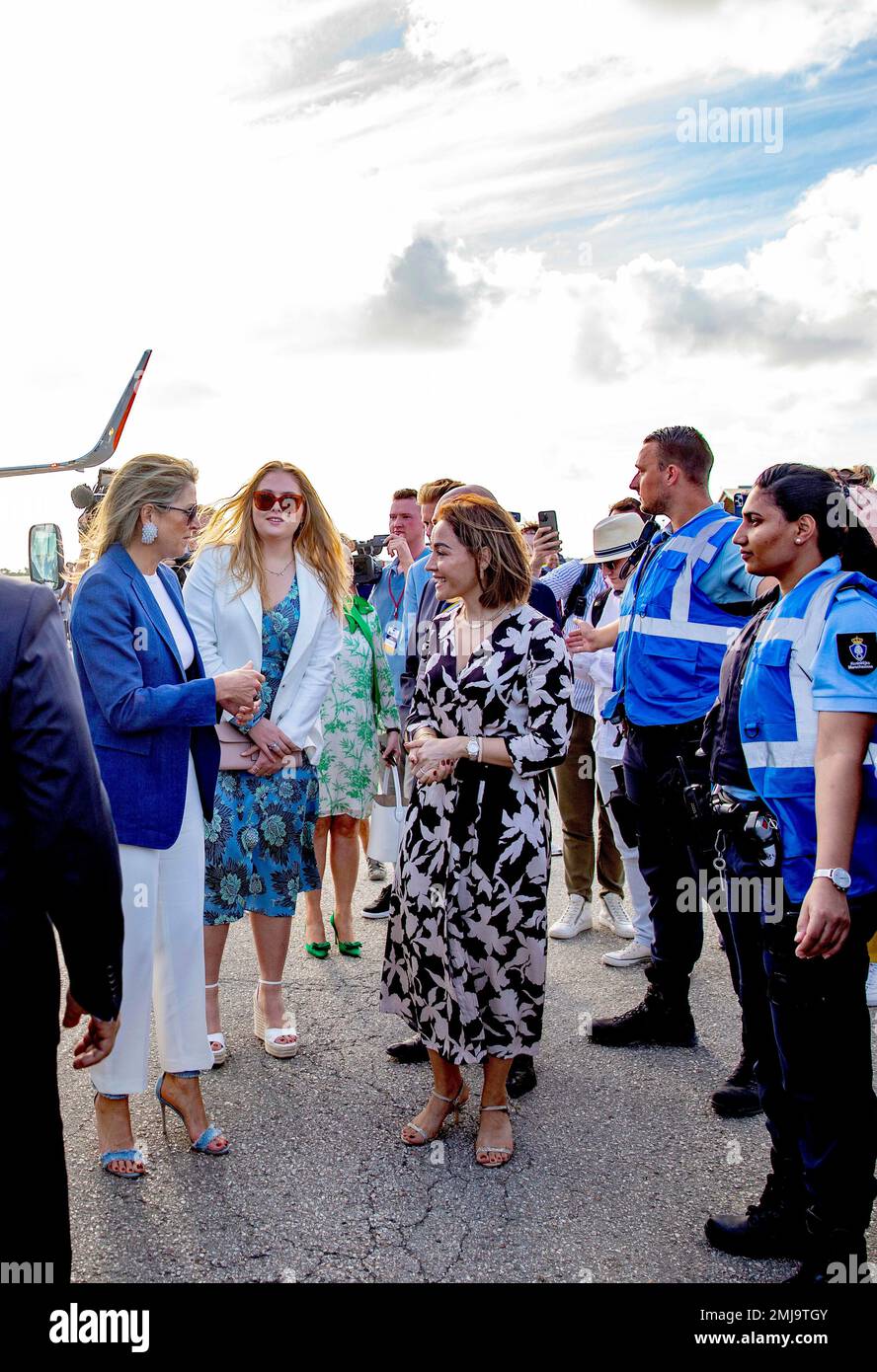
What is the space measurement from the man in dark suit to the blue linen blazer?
1269 millimetres

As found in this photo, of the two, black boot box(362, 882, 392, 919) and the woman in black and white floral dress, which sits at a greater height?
the woman in black and white floral dress

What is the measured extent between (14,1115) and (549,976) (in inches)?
139

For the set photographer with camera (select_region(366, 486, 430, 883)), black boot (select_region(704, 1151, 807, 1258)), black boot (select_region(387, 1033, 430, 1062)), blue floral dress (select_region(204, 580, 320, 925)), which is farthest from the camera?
photographer with camera (select_region(366, 486, 430, 883))

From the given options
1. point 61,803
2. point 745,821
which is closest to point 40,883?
point 61,803

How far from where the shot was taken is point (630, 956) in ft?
17.0

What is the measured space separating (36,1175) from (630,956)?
3743mm

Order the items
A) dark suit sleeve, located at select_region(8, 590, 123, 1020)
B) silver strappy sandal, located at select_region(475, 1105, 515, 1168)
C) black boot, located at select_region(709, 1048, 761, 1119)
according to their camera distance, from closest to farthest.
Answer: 1. dark suit sleeve, located at select_region(8, 590, 123, 1020)
2. silver strappy sandal, located at select_region(475, 1105, 515, 1168)
3. black boot, located at select_region(709, 1048, 761, 1119)

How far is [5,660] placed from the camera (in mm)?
1788

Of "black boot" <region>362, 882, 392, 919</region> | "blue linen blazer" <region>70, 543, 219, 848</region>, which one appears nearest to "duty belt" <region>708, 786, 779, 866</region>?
"blue linen blazer" <region>70, 543, 219, 848</region>

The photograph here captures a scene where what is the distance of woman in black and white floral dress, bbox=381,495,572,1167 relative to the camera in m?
3.42

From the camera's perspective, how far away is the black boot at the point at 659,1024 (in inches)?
167

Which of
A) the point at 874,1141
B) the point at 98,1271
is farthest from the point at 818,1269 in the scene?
the point at 98,1271

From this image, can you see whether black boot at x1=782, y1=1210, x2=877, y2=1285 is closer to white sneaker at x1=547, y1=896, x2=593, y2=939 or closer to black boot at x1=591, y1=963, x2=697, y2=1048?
black boot at x1=591, y1=963, x2=697, y2=1048

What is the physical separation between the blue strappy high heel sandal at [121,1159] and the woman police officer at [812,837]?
1.71m
